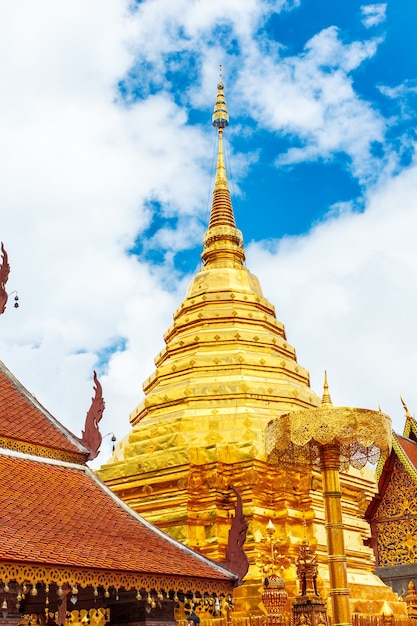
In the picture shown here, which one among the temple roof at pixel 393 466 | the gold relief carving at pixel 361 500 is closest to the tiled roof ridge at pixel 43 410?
the gold relief carving at pixel 361 500

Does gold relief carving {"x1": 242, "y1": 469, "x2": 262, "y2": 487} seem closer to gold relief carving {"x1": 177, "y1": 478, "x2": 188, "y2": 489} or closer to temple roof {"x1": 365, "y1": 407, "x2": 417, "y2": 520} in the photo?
gold relief carving {"x1": 177, "y1": 478, "x2": 188, "y2": 489}

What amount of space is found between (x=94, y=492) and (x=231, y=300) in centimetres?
1032

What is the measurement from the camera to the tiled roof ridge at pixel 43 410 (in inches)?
354

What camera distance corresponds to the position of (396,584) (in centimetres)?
1827

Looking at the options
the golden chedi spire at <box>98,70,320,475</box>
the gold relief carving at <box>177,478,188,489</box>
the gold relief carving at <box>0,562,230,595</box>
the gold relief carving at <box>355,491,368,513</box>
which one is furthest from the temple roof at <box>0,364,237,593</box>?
the gold relief carving at <box>355,491,368,513</box>

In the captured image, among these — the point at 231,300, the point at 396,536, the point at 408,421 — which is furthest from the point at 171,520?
the point at 408,421

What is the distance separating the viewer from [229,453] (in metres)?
14.3

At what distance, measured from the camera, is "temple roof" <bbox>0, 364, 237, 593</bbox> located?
6406 mm

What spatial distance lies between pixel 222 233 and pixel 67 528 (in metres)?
13.7

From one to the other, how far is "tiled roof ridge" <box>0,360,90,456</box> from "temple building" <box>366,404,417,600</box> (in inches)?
457

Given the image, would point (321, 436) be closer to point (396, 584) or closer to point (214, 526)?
point (214, 526)

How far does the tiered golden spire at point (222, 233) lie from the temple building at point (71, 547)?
10918 millimetres

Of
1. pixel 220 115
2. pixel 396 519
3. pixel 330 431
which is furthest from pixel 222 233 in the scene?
pixel 330 431

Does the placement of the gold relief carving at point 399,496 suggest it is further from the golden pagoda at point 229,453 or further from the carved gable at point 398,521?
the golden pagoda at point 229,453
